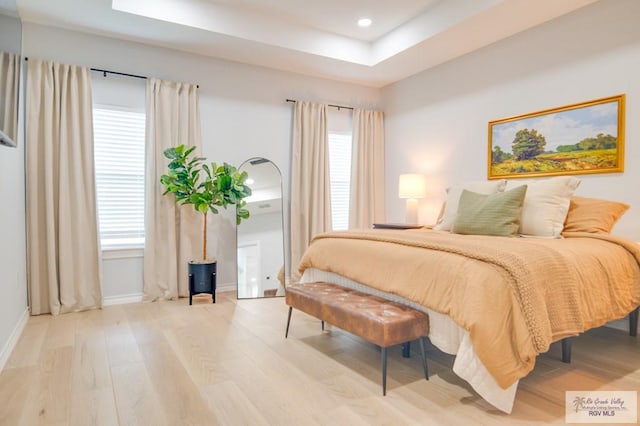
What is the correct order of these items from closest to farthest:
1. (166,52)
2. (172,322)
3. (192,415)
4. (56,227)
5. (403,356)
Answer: (192,415)
(403,356)
(172,322)
(56,227)
(166,52)

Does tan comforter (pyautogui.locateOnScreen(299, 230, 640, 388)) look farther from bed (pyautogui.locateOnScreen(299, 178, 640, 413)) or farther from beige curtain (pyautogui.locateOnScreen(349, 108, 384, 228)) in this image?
beige curtain (pyautogui.locateOnScreen(349, 108, 384, 228))

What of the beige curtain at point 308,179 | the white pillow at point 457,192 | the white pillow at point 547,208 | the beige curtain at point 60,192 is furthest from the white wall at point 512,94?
the beige curtain at point 60,192

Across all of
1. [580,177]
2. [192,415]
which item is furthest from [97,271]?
[580,177]

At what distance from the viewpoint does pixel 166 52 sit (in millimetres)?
4129

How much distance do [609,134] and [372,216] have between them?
284 cm

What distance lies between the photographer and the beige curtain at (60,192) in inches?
137

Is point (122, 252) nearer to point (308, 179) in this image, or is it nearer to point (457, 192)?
point (308, 179)

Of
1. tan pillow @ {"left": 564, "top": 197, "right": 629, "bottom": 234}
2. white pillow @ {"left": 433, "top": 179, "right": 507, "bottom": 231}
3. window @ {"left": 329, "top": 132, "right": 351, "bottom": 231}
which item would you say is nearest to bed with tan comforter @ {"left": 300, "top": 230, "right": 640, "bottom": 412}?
tan pillow @ {"left": 564, "top": 197, "right": 629, "bottom": 234}

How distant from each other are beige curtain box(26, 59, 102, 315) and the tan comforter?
254cm

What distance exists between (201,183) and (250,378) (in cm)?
253

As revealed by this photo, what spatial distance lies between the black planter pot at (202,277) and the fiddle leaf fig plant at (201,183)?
0.49 feet

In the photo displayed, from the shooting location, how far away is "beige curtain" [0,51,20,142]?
2.14 metres

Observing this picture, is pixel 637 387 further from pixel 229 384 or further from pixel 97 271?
pixel 97 271

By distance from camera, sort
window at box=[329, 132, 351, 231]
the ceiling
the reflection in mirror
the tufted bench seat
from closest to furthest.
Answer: the tufted bench seat < the ceiling < the reflection in mirror < window at box=[329, 132, 351, 231]
